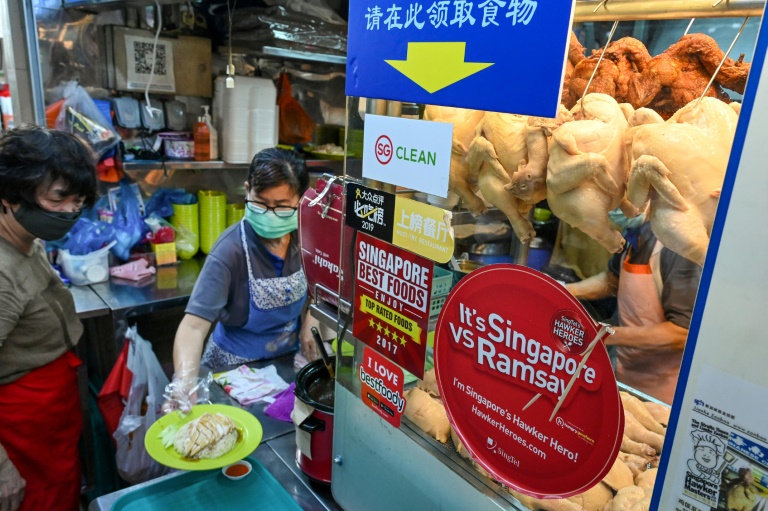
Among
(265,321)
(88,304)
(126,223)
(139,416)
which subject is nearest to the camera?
(139,416)

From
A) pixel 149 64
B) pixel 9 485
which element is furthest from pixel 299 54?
pixel 9 485

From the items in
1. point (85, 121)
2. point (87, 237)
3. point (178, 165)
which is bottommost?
point (87, 237)

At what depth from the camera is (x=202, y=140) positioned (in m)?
3.29

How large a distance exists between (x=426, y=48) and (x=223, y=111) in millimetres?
2803

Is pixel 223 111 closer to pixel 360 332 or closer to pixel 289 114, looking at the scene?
pixel 289 114

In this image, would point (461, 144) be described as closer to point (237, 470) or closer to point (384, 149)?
point (384, 149)

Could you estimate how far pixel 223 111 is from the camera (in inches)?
131

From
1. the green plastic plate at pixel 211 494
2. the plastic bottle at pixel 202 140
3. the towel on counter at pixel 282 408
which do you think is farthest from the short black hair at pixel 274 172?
the plastic bottle at pixel 202 140

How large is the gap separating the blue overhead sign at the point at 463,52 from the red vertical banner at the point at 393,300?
0.26 metres

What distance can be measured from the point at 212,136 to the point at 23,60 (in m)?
1.01

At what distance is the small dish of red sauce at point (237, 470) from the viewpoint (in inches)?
50.4

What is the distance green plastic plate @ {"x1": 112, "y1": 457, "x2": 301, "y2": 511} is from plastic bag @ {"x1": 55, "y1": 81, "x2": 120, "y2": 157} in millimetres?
2138

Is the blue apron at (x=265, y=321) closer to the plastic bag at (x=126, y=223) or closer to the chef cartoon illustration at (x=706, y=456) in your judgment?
the plastic bag at (x=126, y=223)

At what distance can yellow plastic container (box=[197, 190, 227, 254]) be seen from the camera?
11.1ft
